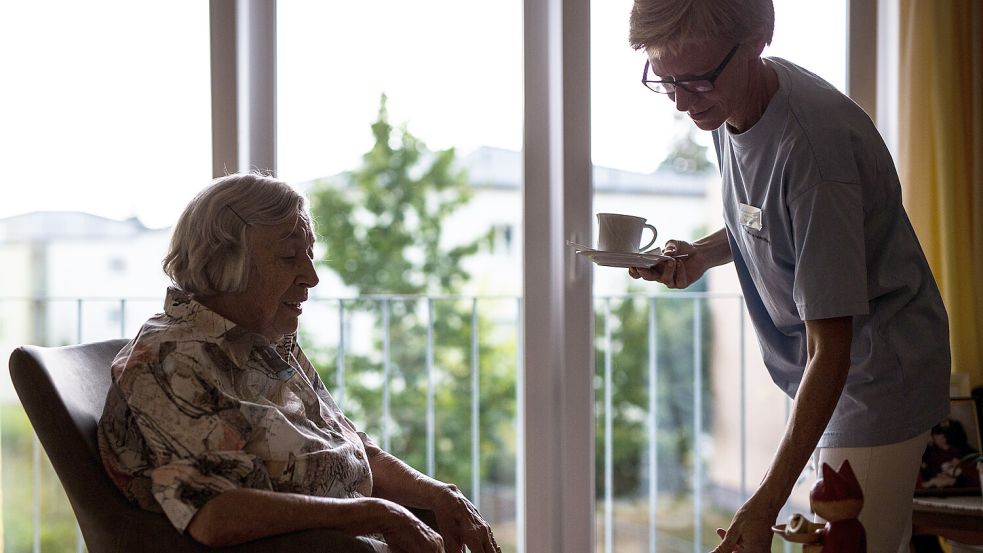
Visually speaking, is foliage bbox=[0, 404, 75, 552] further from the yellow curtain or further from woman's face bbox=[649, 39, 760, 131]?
the yellow curtain

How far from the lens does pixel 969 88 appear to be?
241cm

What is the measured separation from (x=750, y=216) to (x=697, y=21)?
0.37m

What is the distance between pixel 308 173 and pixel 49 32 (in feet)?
2.76

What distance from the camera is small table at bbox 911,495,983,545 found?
199cm

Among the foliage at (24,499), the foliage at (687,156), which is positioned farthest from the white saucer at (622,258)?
the foliage at (24,499)

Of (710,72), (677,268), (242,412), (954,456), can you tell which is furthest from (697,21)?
(954,456)

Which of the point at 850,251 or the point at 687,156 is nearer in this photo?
the point at 850,251

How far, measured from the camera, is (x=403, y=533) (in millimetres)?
1499

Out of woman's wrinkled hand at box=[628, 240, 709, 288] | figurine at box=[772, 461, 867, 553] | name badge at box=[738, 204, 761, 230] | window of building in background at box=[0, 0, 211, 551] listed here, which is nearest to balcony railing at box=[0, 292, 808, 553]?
window of building in background at box=[0, 0, 211, 551]

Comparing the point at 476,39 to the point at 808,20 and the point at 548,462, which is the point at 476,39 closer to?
the point at 808,20

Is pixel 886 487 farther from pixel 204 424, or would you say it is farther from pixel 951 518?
pixel 204 424

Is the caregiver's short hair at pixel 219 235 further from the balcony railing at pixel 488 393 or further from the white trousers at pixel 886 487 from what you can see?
the white trousers at pixel 886 487

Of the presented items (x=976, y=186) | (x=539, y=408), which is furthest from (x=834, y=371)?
(x=976, y=186)

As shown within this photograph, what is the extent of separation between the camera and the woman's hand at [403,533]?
1.49m
